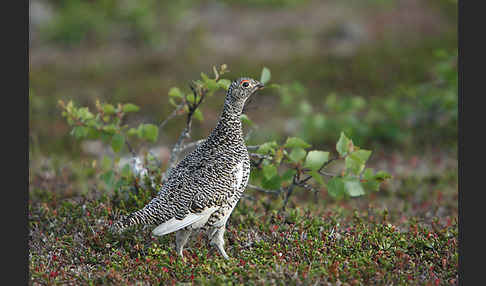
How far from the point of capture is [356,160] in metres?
5.55

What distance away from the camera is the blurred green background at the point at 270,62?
1237cm

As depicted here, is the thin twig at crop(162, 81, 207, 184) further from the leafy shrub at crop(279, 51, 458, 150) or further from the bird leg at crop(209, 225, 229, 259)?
the leafy shrub at crop(279, 51, 458, 150)

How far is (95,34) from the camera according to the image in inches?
854

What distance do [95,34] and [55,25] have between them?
182 cm

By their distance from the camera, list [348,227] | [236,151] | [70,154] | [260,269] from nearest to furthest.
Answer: [260,269] < [236,151] < [348,227] < [70,154]

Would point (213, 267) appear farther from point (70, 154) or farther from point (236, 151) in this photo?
point (70, 154)

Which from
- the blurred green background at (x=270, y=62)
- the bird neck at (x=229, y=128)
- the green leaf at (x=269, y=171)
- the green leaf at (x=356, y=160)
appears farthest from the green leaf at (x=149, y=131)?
the blurred green background at (x=270, y=62)

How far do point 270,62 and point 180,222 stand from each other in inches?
574

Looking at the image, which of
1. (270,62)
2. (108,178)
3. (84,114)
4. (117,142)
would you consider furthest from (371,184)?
(270,62)

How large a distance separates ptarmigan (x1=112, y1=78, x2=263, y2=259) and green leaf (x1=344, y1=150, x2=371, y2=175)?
1.33 metres

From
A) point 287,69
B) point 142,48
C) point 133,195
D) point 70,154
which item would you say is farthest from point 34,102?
point 133,195

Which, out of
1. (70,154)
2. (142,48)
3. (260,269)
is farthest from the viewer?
(142,48)

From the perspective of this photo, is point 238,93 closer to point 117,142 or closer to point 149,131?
point 149,131

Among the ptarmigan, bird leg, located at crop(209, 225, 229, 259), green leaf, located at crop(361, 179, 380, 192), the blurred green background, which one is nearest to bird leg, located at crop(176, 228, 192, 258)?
the ptarmigan
